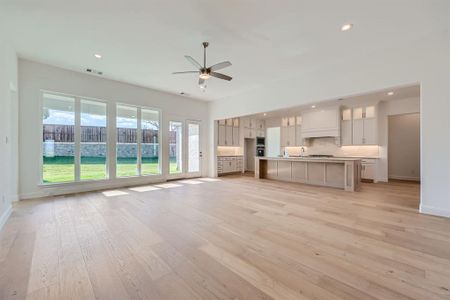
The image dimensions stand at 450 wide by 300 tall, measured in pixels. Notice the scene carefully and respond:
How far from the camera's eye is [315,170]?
625 centimetres

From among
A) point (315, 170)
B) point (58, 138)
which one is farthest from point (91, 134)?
point (315, 170)

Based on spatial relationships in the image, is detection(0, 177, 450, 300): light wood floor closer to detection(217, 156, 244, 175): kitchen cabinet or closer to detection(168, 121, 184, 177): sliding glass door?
detection(168, 121, 184, 177): sliding glass door

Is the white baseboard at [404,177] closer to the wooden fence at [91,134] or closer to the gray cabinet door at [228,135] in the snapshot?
the gray cabinet door at [228,135]

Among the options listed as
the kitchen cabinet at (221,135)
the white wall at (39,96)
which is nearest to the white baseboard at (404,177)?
the kitchen cabinet at (221,135)

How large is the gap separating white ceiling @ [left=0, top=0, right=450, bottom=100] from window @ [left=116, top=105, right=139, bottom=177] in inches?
64.6

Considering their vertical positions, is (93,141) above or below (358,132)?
below

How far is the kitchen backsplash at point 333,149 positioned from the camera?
718cm

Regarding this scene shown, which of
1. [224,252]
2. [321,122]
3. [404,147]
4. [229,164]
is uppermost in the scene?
[321,122]

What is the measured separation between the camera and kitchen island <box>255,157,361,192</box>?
5395 mm

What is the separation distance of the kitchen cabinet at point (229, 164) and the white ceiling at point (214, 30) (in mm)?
4640

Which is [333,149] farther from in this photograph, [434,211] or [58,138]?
[58,138]

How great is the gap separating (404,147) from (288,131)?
4.43 m

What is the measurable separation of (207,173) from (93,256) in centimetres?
634

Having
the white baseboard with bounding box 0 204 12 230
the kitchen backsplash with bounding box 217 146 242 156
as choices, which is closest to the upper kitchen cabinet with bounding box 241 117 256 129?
the kitchen backsplash with bounding box 217 146 242 156
